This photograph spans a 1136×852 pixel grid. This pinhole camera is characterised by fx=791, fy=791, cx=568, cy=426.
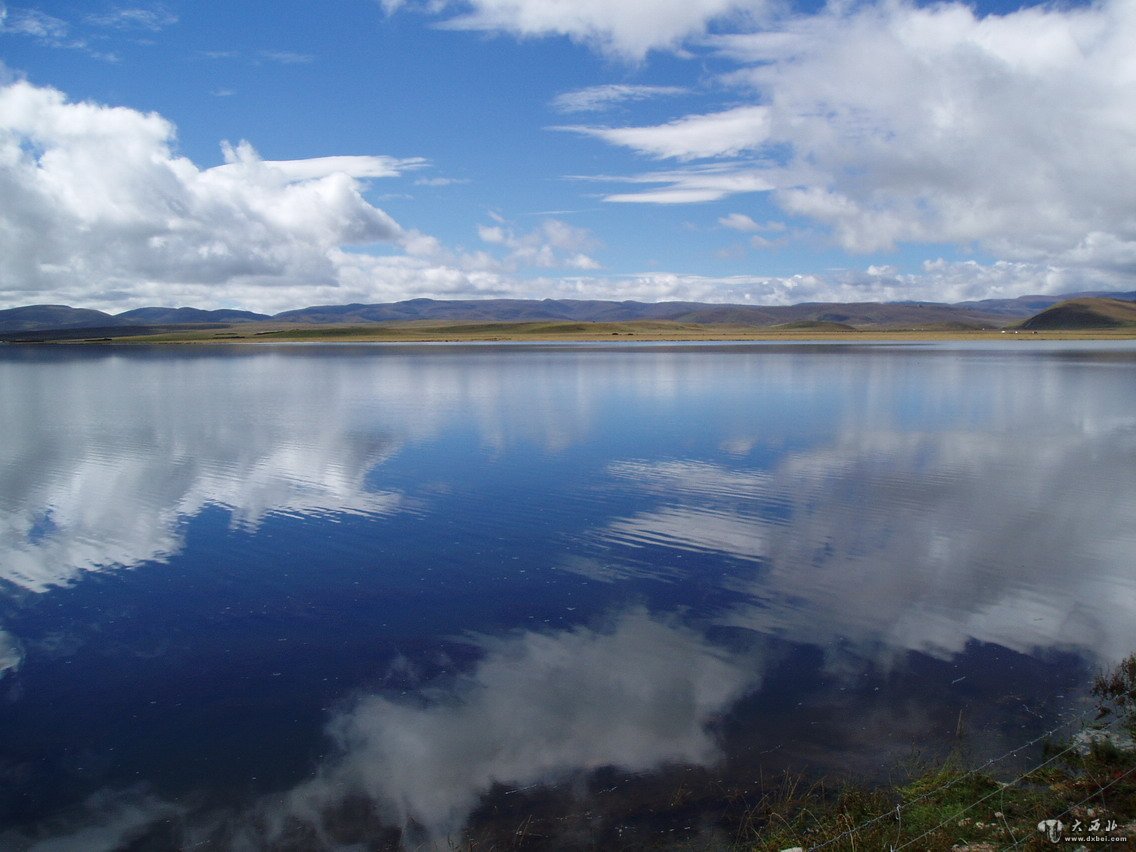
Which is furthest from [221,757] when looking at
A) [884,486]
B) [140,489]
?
[884,486]

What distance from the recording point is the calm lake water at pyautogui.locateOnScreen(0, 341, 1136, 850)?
7.26 metres

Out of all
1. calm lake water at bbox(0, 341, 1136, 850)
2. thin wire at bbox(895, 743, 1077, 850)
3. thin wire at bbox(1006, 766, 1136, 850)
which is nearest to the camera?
thin wire at bbox(1006, 766, 1136, 850)

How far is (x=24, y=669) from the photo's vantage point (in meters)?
9.64

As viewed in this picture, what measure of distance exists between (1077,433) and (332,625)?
86.2 ft

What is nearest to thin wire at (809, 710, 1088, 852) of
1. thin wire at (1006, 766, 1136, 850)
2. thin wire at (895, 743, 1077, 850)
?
Answer: thin wire at (895, 743, 1077, 850)

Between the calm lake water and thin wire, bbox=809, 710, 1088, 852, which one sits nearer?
thin wire, bbox=809, 710, 1088, 852

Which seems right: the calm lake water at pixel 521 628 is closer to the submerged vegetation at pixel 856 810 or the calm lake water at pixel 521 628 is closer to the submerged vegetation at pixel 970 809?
the submerged vegetation at pixel 856 810

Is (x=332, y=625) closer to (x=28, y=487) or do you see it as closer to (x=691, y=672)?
(x=691, y=672)

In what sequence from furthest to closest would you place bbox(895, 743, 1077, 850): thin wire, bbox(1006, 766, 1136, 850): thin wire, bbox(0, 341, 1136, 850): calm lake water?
1. bbox(0, 341, 1136, 850): calm lake water
2. bbox(895, 743, 1077, 850): thin wire
3. bbox(1006, 766, 1136, 850): thin wire

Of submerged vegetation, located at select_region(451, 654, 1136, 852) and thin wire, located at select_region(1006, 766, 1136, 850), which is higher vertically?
thin wire, located at select_region(1006, 766, 1136, 850)

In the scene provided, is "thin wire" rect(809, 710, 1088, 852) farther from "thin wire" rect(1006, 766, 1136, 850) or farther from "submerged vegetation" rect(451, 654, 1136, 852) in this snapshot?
"thin wire" rect(1006, 766, 1136, 850)

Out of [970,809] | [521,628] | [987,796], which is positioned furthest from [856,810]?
[521,628]

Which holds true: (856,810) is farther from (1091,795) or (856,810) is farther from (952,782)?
(1091,795)

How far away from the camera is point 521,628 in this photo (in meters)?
10.6
